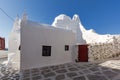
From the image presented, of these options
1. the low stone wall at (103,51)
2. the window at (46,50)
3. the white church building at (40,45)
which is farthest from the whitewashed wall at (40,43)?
the low stone wall at (103,51)

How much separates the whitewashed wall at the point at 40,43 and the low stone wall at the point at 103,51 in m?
3.40

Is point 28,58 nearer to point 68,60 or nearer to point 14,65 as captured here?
point 14,65

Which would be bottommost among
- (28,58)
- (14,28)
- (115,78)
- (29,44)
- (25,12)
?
(115,78)

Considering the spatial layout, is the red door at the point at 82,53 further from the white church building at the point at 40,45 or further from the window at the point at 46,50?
the window at the point at 46,50

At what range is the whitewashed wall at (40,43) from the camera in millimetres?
10875

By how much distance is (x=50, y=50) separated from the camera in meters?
12.2

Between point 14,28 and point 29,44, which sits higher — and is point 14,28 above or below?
above

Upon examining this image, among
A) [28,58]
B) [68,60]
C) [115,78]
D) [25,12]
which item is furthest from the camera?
[68,60]

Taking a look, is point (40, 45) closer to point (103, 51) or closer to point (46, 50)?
point (46, 50)

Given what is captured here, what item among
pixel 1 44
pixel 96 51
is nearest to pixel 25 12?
pixel 1 44

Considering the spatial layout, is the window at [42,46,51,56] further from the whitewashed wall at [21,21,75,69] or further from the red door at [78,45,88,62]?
the red door at [78,45,88,62]

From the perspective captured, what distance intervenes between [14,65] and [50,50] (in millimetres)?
3410

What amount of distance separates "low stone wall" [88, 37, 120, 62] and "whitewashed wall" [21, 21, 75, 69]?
3404 mm

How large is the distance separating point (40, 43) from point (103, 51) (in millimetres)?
7353
